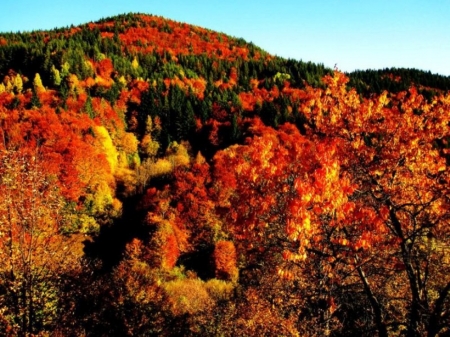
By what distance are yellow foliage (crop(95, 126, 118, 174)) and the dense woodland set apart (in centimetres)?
57

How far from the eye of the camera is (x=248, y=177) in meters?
21.8

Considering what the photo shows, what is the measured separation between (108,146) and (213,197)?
41596 millimetres

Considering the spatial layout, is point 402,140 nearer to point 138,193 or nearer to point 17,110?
point 138,193

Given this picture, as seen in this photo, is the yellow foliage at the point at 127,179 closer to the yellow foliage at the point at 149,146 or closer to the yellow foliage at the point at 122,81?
the yellow foliage at the point at 149,146

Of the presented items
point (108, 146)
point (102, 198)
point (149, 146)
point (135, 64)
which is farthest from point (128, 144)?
point (135, 64)

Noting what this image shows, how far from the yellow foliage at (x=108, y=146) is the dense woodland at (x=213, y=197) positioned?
571mm

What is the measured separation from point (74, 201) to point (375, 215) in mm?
71740

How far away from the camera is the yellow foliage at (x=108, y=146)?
325 feet

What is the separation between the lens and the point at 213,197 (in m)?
76.6

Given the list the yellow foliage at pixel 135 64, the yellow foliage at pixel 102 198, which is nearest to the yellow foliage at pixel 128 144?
the yellow foliage at pixel 102 198

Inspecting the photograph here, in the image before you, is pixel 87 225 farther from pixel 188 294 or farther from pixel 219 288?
pixel 219 288

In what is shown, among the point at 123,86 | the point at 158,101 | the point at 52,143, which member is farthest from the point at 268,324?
the point at 123,86

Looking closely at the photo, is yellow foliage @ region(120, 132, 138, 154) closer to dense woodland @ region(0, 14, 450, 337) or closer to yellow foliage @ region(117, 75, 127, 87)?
dense woodland @ region(0, 14, 450, 337)

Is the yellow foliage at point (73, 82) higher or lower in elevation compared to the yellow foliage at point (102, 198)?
higher
